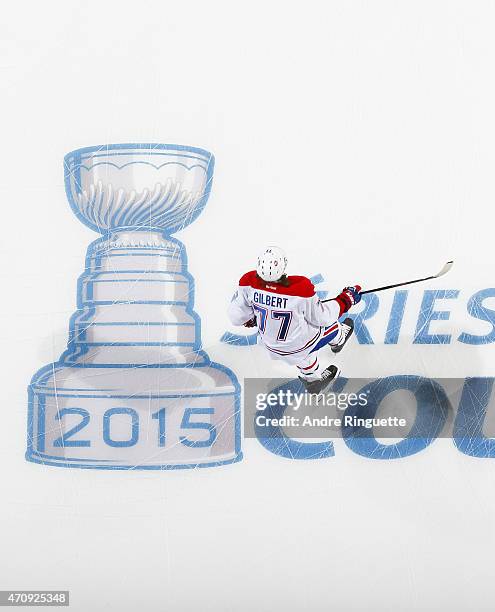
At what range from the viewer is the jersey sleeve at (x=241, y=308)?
300cm

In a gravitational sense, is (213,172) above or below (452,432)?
above

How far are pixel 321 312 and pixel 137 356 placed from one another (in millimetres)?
1083

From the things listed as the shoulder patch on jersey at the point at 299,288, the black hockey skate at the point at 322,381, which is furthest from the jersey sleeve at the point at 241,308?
the black hockey skate at the point at 322,381

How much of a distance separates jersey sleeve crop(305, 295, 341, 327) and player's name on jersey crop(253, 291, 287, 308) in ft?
0.41

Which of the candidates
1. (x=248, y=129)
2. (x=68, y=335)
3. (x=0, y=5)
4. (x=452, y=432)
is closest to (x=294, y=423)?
(x=452, y=432)

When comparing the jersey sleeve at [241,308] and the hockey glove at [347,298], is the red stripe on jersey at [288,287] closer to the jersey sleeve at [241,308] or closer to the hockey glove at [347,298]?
the jersey sleeve at [241,308]

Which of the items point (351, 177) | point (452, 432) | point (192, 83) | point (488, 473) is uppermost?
point (192, 83)

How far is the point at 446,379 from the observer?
135 inches

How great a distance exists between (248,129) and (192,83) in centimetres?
41

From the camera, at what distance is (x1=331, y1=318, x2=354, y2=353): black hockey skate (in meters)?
3.32

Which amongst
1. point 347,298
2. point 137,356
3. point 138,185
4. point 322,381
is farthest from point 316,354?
point 138,185

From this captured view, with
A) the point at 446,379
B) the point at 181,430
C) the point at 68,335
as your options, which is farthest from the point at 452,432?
the point at 68,335

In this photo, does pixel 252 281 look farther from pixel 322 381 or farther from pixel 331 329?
pixel 322 381

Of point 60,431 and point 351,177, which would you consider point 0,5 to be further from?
point 60,431
